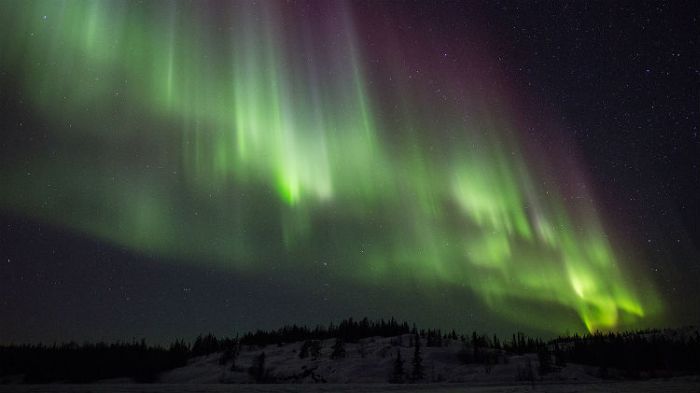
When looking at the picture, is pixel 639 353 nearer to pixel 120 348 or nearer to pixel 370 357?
pixel 370 357

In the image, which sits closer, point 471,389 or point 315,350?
point 471,389

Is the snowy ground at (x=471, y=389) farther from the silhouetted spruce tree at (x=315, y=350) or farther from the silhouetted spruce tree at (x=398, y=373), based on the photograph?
the silhouetted spruce tree at (x=315, y=350)

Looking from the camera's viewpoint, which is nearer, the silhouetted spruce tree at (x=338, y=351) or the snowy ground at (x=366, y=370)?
Result: the snowy ground at (x=366, y=370)

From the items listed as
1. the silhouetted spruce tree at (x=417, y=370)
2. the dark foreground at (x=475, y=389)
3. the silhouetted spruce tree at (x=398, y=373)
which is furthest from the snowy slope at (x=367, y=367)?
the dark foreground at (x=475, y=389)

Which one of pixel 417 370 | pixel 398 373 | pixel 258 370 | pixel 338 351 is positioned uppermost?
pixel 338 351

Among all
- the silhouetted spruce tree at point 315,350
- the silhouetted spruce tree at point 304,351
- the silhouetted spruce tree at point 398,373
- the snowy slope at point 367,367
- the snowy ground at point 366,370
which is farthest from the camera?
the silhouetted spruce tree at point 304,351

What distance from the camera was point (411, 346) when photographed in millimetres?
39969

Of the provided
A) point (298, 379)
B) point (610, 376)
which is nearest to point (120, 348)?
point (298, 379)

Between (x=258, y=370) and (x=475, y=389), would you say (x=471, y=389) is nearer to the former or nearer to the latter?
(x=475, y=389)

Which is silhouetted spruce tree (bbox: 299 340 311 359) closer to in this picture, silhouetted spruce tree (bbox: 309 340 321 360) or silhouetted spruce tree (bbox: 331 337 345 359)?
silhouetted spruce tree (bbox: 309 340 321 360)

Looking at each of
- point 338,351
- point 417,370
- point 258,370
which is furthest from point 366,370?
point 258,370

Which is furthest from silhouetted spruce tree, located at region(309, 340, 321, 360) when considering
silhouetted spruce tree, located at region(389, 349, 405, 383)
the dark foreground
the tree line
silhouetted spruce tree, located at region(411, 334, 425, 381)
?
the dark foreground

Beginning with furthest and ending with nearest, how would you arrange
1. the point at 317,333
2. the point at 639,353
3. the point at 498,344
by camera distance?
the point at 317,333 → the point at 498,344 → the point at 639,353

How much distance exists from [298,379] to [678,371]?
27.1 m
